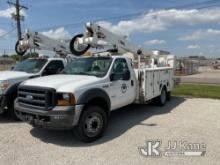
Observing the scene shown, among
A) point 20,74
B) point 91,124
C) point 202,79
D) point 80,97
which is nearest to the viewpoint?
point 80,97

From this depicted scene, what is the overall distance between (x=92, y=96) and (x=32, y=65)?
390 centimetres

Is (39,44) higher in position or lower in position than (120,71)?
higher

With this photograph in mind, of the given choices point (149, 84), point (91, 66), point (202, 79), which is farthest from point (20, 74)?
point (202, 79)

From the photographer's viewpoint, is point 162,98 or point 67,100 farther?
point 162,98

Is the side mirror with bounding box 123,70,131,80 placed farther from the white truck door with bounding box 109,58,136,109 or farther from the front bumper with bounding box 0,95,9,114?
the front bumper with bounding box 0,95,9,114

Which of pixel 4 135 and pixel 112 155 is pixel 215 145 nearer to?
pixel 112 155

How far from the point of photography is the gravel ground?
4602 mm

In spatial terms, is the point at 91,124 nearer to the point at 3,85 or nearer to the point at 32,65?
the point at 3,85

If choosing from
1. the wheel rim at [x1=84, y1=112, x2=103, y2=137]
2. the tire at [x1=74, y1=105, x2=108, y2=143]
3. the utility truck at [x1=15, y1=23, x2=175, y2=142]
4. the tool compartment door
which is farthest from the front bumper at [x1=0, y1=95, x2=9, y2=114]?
the tool compartment door

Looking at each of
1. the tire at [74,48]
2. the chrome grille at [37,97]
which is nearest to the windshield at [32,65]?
the tire at [74,48]

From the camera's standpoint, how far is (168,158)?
184 inches

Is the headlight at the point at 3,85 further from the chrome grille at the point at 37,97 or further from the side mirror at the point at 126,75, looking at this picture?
the side mirror at the point at 126,75

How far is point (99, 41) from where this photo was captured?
8562 mm

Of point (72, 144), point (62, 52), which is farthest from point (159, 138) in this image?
point (62, 52)
